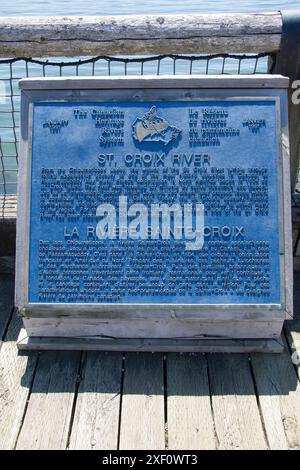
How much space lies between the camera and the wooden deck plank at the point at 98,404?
106 inches

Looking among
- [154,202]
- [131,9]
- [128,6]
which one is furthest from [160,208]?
[128,6]

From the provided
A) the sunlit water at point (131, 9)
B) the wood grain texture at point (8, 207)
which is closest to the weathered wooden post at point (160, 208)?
the wood grain texture at point (8, 207)

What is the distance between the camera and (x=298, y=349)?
3281mm

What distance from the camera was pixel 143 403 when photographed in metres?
2.90

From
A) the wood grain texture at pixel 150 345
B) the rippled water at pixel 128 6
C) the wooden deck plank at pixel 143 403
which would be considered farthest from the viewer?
the rippled water at pixel 128 6

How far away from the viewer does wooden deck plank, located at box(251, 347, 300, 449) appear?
8.87ft

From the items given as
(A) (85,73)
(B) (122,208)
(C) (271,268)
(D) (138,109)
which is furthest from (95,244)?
(A) (85,73)

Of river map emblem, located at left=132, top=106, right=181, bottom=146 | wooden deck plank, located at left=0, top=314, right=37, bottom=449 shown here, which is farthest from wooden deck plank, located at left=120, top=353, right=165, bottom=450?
river map emblem, located at left=132, top=106, right=181, bottom=146

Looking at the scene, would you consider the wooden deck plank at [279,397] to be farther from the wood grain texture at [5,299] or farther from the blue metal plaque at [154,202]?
the wood grain texture at [5,299]

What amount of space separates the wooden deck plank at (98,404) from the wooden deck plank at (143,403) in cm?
Answer: 5

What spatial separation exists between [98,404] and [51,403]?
28 cm

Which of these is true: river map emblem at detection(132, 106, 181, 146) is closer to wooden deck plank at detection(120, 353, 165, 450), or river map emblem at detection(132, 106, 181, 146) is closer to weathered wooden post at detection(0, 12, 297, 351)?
weathered wooden post at detection(0, 12, 297, 351)

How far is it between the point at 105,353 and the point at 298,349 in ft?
4.17
